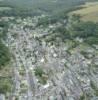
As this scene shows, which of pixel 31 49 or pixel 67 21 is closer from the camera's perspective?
pixel 31 49

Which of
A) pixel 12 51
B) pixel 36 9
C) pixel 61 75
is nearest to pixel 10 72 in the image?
pixel 61 75

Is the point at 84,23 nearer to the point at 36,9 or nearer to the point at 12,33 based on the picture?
the point at 12,33

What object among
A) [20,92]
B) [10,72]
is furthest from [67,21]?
[20,92]

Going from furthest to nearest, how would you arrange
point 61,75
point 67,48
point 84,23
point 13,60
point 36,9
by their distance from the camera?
point 36,9
point 84,23
point 67,48
point 13,60
point 61,75

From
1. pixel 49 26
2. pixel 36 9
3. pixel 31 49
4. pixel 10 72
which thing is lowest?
pixel 36 9

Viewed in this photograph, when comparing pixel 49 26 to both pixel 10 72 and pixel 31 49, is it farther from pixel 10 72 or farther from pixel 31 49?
pixel 10 72

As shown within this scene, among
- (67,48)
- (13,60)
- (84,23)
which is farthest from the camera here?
(84,23)

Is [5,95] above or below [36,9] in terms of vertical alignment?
above

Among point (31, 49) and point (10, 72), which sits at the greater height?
point (10, 72)

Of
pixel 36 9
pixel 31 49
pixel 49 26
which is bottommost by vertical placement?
pixel 36 9
